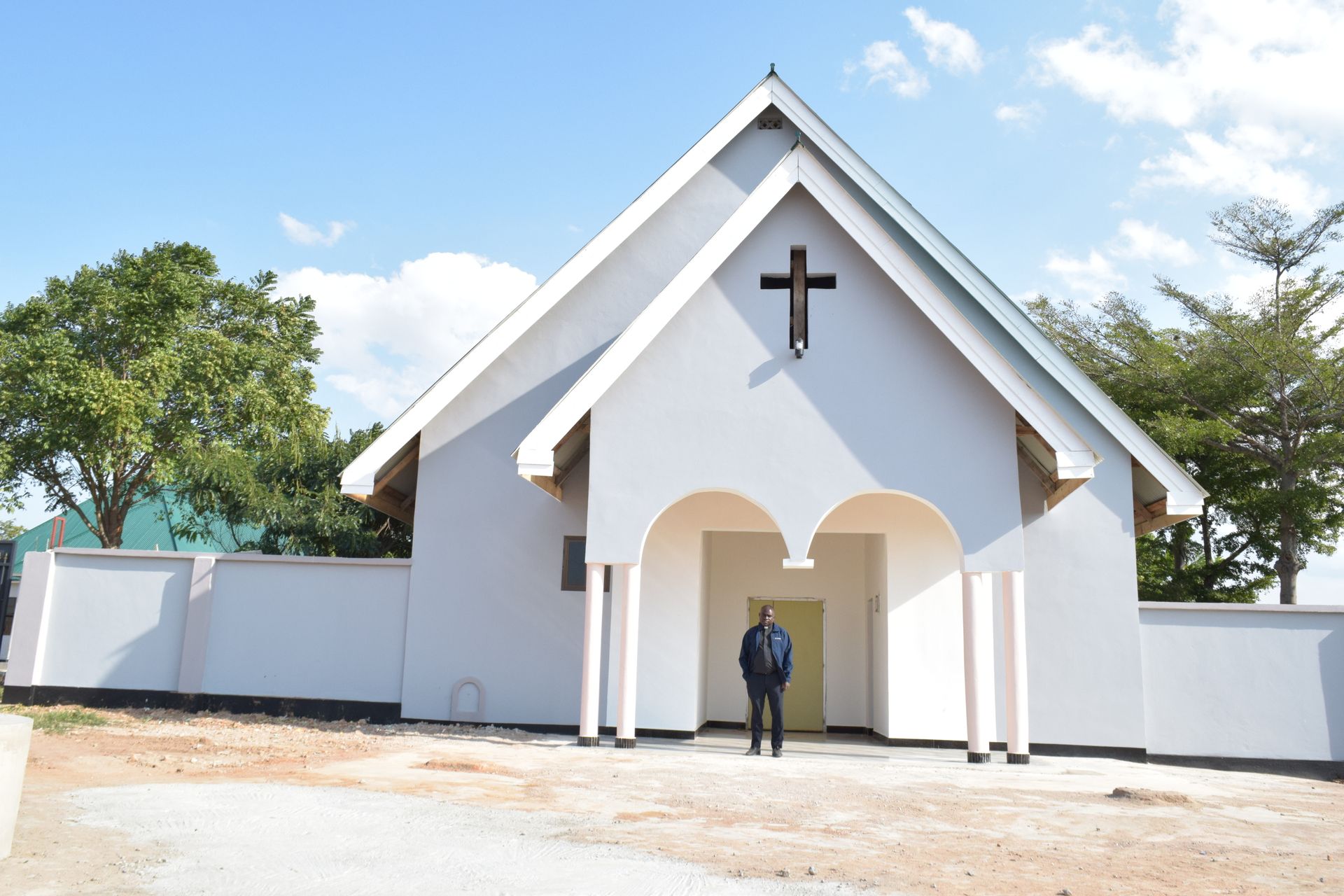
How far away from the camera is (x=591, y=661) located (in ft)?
36.8

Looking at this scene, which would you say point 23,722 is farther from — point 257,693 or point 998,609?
point 998,609

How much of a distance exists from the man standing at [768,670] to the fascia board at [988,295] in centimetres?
495

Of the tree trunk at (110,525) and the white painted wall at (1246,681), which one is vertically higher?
the tree trunk at (110,525)

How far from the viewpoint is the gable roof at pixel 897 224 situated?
40.9 ft

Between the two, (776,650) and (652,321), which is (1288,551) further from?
(652,321)

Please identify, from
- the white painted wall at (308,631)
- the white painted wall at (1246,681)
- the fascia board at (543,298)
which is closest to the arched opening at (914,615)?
the white painted wall at (1246,681)

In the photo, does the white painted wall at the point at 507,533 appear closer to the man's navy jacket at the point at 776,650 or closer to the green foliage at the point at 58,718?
the man's navy jacket at the point at 776,650

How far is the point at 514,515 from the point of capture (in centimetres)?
1338

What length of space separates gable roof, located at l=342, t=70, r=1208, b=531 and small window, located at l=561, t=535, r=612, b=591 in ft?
8.04

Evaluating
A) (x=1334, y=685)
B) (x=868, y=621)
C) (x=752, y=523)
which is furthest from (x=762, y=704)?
(x=1334, y=685)

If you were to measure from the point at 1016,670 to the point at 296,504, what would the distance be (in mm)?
18246

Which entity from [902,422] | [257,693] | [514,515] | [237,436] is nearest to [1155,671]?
[902,422]

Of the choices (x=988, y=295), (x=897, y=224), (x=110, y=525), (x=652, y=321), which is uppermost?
(x=897, y=224)

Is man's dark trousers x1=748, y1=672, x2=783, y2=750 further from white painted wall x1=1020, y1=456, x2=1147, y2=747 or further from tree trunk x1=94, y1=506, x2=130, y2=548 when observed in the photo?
tree trunk x1=94, y1=506, x2=130, y2=548
